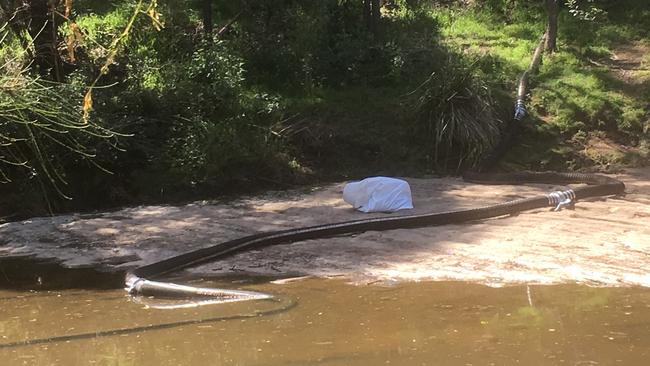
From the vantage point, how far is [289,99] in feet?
40.7

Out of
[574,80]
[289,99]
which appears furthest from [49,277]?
[574,80]

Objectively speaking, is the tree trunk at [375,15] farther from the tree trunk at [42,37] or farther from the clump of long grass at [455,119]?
the tree trunk at [42,37]

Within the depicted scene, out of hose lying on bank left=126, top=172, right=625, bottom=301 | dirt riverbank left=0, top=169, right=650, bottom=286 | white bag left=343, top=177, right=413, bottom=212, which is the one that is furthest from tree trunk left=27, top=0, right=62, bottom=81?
hose lying on bank left=126, top=172, right=625, bottom=301

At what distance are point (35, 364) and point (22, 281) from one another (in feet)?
7.49

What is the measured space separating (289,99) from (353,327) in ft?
26.1

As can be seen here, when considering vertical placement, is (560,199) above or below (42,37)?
below

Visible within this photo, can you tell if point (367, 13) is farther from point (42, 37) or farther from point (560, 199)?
point (560, 199)

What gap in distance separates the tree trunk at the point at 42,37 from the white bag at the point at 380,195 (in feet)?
15.3

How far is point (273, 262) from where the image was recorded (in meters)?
6.77

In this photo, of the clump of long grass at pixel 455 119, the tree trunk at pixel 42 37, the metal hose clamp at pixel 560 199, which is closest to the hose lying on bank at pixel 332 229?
the metal hose clamp at pixel 560 199

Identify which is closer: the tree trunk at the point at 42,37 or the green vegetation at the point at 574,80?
the tree trunk at the point at 42,37

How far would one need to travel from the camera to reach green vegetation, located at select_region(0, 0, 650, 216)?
10250 mm

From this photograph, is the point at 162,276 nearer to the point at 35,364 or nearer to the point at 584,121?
the point at 35,364

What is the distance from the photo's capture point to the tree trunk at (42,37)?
10.4m
